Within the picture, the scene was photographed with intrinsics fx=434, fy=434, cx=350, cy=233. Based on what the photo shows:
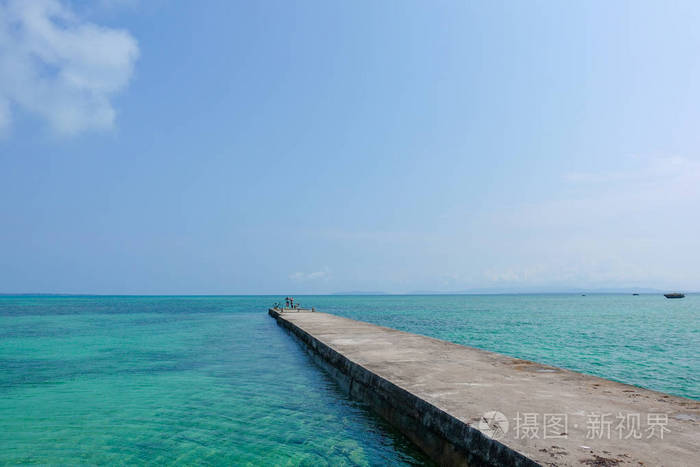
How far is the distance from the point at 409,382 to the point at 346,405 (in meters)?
1.63

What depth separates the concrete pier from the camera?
367cm

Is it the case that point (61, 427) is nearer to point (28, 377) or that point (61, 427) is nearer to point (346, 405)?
point (346, 405)

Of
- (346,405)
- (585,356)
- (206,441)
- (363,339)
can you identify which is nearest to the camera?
(206,441)

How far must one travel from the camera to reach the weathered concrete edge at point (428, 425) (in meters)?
3.93

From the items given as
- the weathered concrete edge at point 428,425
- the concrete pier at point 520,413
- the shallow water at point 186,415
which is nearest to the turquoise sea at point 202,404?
the shallow water at point 186,415

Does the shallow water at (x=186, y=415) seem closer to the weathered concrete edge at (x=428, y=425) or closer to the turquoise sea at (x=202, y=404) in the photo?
the turquoise sea at (x=202, y=404)

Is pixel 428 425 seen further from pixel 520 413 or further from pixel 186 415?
pixel 186 415

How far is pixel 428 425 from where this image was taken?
17.0 ft

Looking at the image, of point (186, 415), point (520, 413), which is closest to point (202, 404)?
point (186, 415)

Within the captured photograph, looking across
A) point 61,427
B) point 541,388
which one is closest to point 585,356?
point 541,388

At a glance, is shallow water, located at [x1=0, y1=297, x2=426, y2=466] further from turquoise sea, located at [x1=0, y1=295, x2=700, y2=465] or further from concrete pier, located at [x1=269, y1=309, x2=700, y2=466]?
concrete pier, located at [x1=269, y1=309, x2=700, y2=466]

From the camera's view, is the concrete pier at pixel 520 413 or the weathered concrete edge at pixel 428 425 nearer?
the concrete pier at pixel 520 413

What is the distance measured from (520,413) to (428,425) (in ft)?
3.51

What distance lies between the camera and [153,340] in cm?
1927
